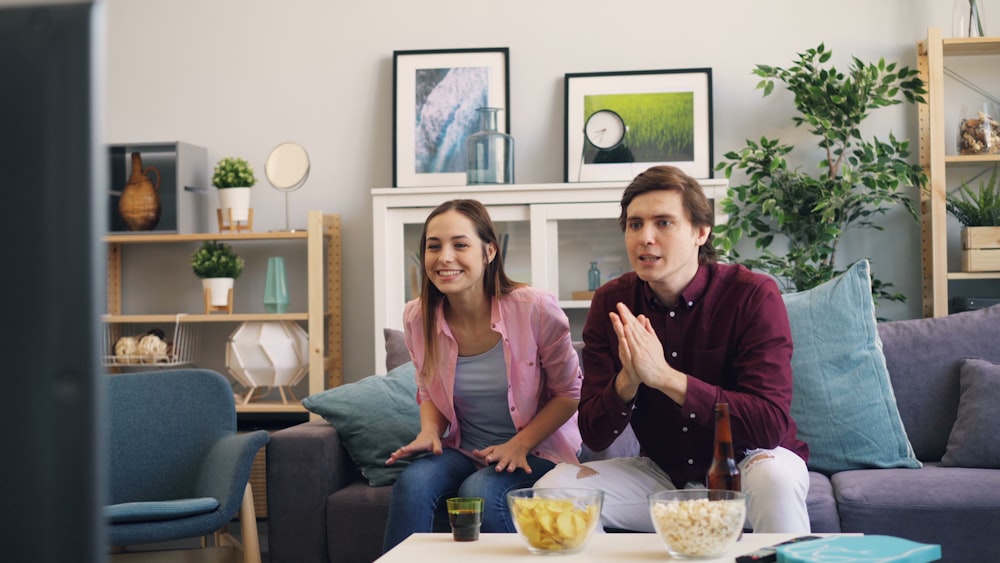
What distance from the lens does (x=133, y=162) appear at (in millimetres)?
4180

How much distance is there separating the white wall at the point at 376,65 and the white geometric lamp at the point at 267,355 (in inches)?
11.6

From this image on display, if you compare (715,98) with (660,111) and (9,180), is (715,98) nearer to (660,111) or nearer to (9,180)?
(660,111)

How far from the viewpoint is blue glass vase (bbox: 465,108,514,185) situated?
12.9ft

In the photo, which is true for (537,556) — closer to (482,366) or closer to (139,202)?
(482,366)

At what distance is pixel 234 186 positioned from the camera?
4.10 metres

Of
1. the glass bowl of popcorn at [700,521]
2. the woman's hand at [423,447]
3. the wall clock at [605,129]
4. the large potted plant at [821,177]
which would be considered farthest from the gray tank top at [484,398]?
the wall clock at [605,129]

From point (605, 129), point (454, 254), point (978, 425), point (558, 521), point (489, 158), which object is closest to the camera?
point (558, 521)

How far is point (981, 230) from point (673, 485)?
203 cm

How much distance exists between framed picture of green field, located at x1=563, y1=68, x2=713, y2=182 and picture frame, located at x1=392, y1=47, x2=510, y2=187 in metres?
0.35

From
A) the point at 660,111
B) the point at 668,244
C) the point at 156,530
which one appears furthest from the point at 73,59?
the point at 660,111

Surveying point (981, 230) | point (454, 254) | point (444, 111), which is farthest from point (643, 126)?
point (454, 254)

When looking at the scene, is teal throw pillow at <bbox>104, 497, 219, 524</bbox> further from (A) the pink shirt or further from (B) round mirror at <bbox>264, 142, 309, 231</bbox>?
(B) round mirror at <bbox>264, 142, 309, 231</bbox>

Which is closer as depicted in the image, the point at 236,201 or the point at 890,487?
the point at 890,487

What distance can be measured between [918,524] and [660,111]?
209cm
